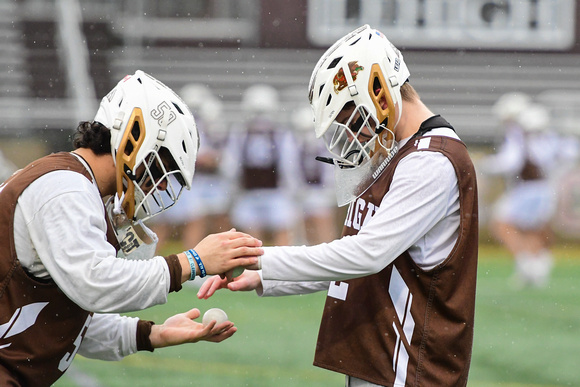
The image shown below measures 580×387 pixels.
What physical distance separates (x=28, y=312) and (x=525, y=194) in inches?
440

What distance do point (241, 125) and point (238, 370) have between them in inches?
402

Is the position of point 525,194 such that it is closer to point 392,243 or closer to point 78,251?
point 392,243

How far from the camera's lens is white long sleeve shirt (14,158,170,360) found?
281cm

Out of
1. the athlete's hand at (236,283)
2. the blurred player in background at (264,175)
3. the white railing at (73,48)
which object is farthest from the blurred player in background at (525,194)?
the athlete's hand at (236,283)

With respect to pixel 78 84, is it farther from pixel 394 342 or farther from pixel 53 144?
pixel 394 342

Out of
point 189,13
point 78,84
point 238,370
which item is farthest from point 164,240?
point 238,370

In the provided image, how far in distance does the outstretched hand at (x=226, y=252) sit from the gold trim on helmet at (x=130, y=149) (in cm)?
35

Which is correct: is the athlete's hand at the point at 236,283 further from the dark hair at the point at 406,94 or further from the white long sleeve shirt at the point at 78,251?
the dark hair at the point at 406,94

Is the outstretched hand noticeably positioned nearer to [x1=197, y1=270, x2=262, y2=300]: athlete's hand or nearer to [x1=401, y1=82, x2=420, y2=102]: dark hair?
[x1=197, y1=270, x2=262, y2=300]: athlete's hand

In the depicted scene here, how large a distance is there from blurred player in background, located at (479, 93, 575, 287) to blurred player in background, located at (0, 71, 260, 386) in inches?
363

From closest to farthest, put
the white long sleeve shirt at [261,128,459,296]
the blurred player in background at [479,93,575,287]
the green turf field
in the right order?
the white long sleeve shirt at [261,128,459,296] < the green turf field < the blurred player in background at [479,93,575,287]

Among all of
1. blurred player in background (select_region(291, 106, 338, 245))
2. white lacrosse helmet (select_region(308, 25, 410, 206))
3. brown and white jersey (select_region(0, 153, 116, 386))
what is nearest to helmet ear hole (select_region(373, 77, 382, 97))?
white lacrosse helmet (select_region(308, 25, 410, 206))

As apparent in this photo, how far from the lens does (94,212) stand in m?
2.88

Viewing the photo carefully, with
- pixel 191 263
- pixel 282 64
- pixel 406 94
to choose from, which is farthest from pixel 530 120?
pixel 191 263
